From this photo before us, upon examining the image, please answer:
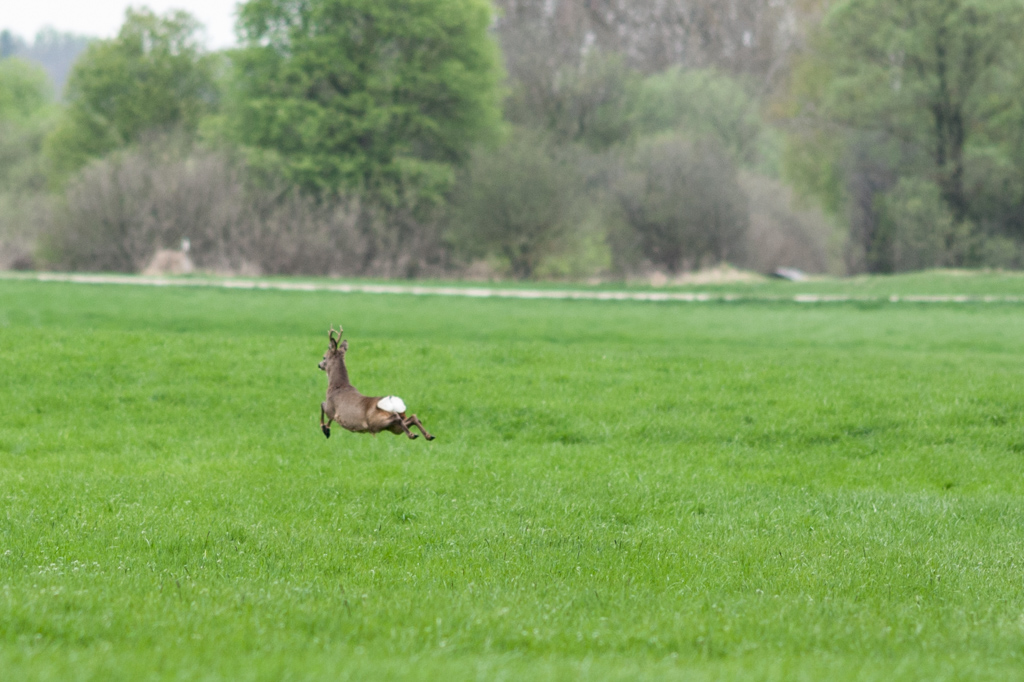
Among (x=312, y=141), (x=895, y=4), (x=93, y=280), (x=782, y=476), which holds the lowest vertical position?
(x=782, y=476)

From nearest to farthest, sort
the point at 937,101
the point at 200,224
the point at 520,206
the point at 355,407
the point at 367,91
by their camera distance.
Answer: the point at 355,407 → the point at 520,206 → the point at 200,224 → the point at 937,101 → the point at 367,91

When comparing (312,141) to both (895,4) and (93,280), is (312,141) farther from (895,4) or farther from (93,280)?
(895,4)

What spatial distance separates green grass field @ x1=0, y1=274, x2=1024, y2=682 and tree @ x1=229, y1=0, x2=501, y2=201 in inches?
1116

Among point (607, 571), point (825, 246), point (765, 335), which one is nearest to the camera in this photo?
point (607, 571)

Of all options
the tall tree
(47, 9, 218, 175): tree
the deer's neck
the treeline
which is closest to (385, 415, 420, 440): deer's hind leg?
the deer's neck

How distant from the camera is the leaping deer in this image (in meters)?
4.61

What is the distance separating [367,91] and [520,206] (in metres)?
11.9

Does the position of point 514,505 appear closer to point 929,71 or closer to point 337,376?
→ point 337,376

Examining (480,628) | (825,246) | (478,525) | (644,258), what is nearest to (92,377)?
(478,525)

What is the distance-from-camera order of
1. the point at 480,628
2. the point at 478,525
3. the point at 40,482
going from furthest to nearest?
1. the point at 40,482
2. the point at 478,525
3. the point at 480,628

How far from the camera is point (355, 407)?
481 cm

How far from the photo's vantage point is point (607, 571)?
881 cm

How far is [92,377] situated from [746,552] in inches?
493

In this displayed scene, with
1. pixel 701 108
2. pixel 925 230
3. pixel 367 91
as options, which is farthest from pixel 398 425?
pixel 701 108
